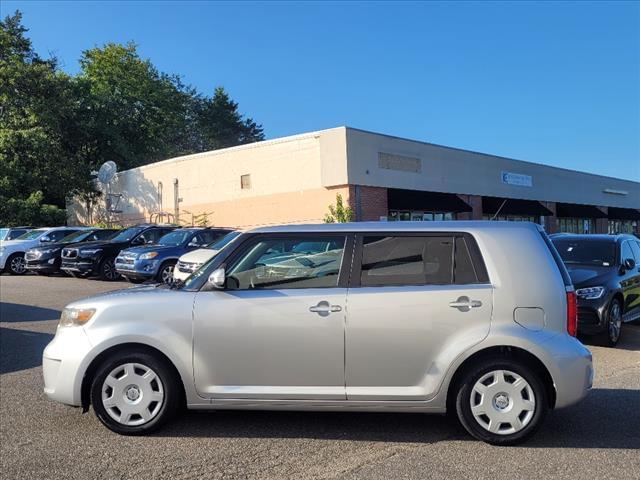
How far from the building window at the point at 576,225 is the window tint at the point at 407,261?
125 feet

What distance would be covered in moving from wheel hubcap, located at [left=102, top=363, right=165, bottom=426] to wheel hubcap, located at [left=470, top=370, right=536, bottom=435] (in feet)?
7.95

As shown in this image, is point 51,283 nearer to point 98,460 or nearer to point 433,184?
point 98,460

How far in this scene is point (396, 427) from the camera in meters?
4.67

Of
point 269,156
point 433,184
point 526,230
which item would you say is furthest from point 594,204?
point 526,230

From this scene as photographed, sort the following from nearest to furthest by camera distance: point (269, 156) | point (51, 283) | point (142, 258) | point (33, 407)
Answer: point (33, 407)
point (142, 258)
point (51, 283)
point (269, 156)

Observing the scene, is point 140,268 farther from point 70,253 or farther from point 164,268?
point 70,253

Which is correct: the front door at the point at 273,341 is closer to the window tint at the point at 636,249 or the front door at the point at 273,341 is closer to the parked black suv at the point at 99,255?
the window tint at the point at 636,249

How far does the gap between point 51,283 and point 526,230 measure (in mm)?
15210

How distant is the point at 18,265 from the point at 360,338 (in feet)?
61.0

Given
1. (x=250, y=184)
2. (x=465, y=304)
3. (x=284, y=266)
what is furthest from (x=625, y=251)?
(x=250, y=184)

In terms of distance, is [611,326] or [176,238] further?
[176,238]

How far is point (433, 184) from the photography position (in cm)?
2711

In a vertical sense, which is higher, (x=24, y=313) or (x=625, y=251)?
(x=625, y=251)

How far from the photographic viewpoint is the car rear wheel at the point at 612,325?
7988 mm
